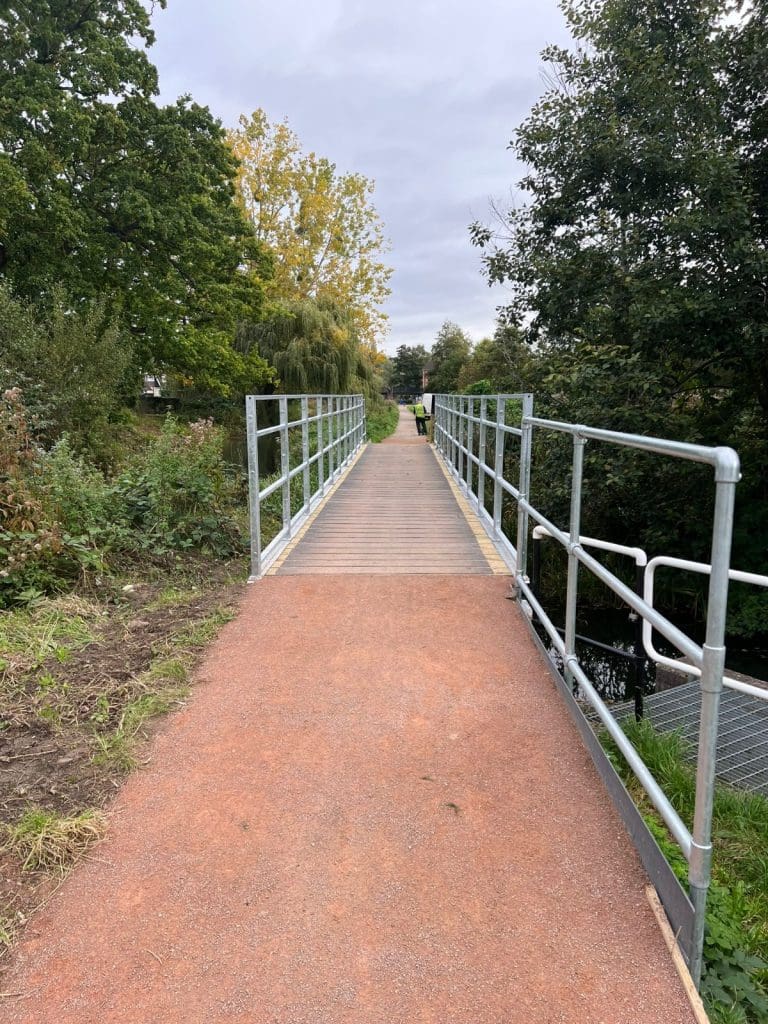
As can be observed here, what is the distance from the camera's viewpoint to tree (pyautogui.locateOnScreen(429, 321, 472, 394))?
4969 cm

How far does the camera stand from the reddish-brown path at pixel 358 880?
1492mm

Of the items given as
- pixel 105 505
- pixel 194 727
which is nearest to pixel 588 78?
pixel 105 505

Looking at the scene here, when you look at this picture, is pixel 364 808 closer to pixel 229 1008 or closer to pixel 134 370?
pixel 229 1008

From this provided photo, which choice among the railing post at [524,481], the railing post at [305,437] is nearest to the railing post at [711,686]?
the railing post at [524,481]

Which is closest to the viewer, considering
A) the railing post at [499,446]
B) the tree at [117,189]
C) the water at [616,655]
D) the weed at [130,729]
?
the weed at [130,729]

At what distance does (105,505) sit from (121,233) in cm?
1169

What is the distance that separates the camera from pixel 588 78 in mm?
8352

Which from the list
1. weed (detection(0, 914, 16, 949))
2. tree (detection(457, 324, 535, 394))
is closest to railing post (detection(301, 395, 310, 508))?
tree (detection(457, 324, 535, 394))

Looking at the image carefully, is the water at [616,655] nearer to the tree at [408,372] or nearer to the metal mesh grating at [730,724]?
the metal mesh grating at [730,724]

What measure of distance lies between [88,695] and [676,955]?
2.45 meters

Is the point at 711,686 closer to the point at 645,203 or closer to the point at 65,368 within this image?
the point at 645,203

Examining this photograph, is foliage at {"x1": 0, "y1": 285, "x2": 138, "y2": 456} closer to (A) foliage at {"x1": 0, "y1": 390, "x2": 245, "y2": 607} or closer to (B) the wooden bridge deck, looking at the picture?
(A) foliage at {"x1": 0, "y1": 390, "x2": 245, "y2": 607}

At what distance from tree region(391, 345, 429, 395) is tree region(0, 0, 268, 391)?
71.2 metres

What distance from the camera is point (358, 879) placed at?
1850 mm
